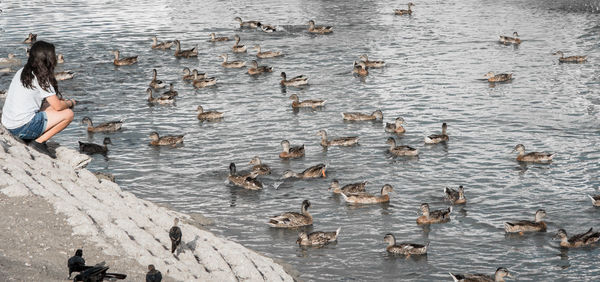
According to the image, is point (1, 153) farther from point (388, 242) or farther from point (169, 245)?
point (388, 242)

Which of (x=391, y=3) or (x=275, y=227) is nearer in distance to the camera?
(x=275, y=227)

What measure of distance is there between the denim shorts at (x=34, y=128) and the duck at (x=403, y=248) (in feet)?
26.3

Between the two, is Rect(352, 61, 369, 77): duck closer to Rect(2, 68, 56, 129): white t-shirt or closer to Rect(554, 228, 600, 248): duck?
Rect(554, 228, 600, 248): duck

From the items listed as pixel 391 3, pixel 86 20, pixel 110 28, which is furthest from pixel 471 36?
pixel 86 20

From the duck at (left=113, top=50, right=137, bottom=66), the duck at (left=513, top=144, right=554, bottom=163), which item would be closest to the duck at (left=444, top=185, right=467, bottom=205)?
the duck at (left=513, top=144, right=554, bottom=163)

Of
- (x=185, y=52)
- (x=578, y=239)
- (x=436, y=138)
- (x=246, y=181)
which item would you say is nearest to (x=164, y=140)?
(x=246, y=181)

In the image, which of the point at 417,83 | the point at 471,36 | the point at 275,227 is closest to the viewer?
the point at 275,227

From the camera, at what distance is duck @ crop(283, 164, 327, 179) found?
83.6 ft

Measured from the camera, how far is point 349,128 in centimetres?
Result: 3094

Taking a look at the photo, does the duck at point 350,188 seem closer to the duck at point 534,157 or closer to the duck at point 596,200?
the duck at point 534,157

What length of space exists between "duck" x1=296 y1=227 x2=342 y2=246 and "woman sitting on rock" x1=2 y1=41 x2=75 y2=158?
627 centimetres

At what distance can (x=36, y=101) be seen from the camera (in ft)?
56.8

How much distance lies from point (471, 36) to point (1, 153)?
110 ft

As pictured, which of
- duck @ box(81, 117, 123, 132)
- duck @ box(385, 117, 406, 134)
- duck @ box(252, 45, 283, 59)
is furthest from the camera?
duck @ box(252, 45, 283, 59)
